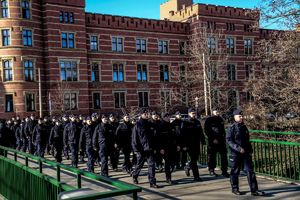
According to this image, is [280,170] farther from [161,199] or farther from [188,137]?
[161,199]

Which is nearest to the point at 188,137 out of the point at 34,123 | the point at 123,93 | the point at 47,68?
the point at 34,123

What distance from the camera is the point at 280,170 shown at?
30.5 feet

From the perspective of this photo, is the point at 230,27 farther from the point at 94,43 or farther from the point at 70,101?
the point at 70,101

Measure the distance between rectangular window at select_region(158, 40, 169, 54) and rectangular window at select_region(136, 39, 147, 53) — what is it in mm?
2023

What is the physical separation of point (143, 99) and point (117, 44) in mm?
6689

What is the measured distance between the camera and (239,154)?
782cm

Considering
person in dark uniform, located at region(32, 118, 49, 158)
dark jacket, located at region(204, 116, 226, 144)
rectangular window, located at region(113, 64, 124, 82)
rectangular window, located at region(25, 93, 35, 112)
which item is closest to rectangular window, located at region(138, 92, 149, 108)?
rectangular window, located at region(113, 64, 124, 82)

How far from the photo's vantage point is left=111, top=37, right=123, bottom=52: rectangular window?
131ft

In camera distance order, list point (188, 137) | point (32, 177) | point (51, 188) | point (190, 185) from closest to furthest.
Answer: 1. point (51, 188)
2. point (32, 177)
3. point (190, 185)
4. point (188, 137)

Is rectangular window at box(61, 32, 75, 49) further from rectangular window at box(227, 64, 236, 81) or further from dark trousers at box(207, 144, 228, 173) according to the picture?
dark trousers at box(207, 144, 228, 173)

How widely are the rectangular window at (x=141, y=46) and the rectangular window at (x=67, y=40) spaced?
7.95 m

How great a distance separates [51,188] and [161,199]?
3.12m

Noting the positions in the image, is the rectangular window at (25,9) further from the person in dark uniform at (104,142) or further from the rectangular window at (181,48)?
the person in dark uniform at (104,142)

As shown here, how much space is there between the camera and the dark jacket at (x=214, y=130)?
10.2 m
